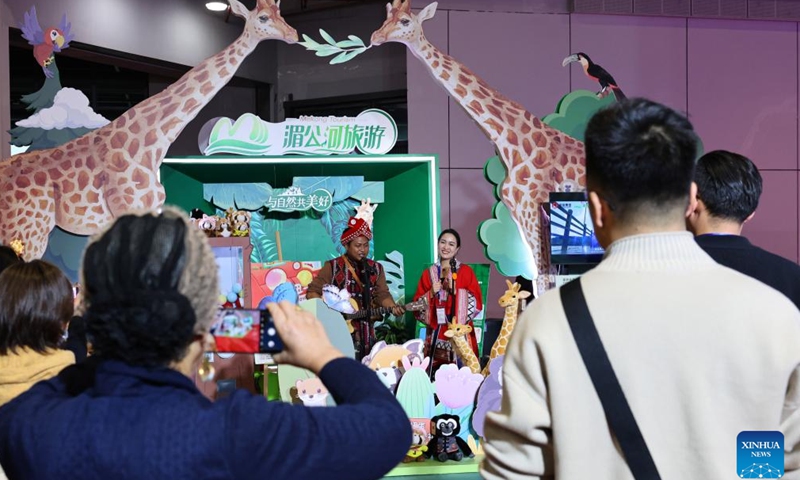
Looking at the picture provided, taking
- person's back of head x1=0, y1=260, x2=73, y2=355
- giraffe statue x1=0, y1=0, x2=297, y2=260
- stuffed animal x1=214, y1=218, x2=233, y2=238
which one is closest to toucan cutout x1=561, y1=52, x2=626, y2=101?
giraffe statue x1=0, y1=0, x2=297, y2=260

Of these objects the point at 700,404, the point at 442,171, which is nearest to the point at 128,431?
the point at 700,404

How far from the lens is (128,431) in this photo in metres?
1.02

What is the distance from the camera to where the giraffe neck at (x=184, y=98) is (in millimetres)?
5523

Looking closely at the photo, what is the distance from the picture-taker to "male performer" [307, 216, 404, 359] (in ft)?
19.0

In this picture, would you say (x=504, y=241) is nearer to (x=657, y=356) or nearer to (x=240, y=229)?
(x=240, y=229)

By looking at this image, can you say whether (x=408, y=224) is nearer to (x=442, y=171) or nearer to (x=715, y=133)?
(x=442, y=171)

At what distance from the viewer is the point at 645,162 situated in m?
1.24

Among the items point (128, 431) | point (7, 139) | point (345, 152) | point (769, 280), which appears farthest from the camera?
point (7, 139)

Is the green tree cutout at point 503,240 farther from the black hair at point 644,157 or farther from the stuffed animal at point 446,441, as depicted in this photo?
the black hair at point 644,157

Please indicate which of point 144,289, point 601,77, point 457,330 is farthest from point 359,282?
point 144,289

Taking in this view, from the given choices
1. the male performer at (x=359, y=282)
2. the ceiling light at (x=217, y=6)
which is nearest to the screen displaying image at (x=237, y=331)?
the male performer at (x=359, y=282)

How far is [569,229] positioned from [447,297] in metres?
1.00

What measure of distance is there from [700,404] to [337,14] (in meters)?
8.83

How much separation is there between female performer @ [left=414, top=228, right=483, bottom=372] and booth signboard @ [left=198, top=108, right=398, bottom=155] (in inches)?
40.4
